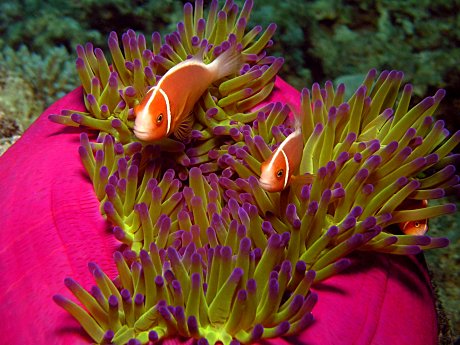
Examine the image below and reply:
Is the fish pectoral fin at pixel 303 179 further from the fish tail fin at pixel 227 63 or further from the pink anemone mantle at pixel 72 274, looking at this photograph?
the fish tail fin at pixel 227 63

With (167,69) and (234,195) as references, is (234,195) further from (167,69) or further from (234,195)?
(167,69)

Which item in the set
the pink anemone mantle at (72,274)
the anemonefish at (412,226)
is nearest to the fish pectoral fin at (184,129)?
the pink anemone mantle at (72,274)

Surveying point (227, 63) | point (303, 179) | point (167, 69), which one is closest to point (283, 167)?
point (303, 179)

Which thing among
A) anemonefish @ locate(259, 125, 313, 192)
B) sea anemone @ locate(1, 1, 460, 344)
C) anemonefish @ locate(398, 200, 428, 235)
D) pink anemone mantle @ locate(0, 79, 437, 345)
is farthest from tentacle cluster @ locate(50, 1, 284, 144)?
anemonefish @ locate(398, 200, 428, 235)

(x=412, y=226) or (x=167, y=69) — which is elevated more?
(x=167, y=69)

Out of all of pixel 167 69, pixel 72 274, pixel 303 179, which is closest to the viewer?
pixel 72 274

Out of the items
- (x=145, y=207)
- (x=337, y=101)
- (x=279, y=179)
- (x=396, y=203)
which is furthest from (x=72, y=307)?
(x=337, y=101)

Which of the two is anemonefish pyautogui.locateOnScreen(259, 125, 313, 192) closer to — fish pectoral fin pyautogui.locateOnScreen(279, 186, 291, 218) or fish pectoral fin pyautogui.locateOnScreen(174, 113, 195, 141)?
fish pectoral fin pyautogui.locateOnScreen(279, 186, 291, 218)
